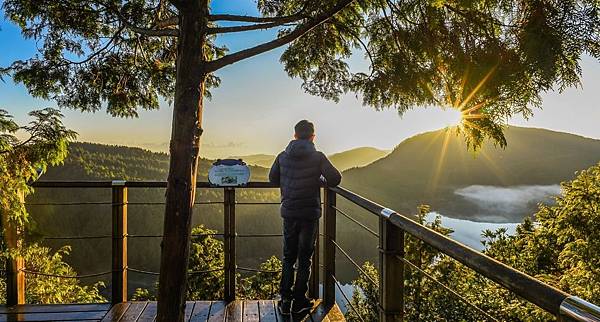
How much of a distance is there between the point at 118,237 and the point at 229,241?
927 mm

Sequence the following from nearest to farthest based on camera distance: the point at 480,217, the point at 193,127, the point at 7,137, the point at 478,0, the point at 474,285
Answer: the point at 478,0
the point at 193,127
the point at 7,137
the point at 474,285
the point at 480,217

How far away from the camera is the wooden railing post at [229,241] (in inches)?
158

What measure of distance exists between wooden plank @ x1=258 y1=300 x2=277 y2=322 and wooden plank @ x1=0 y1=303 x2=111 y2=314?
1.26 meters

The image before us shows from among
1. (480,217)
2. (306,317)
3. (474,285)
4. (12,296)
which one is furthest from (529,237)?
(480,217)

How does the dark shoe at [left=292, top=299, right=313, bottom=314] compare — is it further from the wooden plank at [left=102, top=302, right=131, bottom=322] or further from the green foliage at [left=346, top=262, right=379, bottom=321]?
the wooden plank at [left=102, top=302, right=131, bottom=322]

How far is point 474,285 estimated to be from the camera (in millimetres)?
18594

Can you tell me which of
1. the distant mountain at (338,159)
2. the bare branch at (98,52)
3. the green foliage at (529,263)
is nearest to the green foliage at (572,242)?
the green foliage at (529,263)

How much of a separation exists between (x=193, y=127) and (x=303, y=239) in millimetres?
1177

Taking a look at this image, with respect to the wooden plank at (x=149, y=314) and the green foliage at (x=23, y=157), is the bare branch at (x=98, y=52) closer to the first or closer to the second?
the green foliage at (x=23, y=157)

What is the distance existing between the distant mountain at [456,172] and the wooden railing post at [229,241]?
94.6ft

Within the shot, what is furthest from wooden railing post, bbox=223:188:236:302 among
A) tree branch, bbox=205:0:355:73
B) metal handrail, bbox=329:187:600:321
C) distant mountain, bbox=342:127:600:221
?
distant mountain, bbox=342:127:600:221

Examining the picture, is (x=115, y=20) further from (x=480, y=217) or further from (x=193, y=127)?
(x=480, y=217)

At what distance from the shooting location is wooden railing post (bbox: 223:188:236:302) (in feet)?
13.2

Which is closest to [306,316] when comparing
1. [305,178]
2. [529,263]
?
[305,178]
